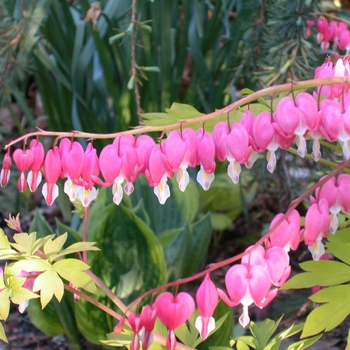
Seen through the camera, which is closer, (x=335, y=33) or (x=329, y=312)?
(x=329, y=312)

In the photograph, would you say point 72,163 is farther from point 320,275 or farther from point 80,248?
point 320,275

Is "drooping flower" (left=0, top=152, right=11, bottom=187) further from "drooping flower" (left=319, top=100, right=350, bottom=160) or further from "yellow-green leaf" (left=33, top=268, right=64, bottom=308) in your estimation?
"drooping flower" (left=319, top=100, right=350, bottom=160)

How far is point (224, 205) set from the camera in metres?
1.95

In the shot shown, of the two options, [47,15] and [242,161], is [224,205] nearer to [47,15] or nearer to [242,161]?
[47,15]

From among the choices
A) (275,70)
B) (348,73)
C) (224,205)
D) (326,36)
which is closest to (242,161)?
(348,73)

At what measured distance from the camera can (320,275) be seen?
0.64 m

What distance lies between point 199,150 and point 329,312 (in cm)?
26

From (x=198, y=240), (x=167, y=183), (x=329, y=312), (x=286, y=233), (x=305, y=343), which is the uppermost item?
(x=286, y=233)

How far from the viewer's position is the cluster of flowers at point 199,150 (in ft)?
1.85

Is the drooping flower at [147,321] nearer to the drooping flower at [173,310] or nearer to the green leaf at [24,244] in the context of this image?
the drooping flower at [173,310]

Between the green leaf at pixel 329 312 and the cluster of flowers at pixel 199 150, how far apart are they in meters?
0.17

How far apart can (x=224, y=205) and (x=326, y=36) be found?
0.93 m

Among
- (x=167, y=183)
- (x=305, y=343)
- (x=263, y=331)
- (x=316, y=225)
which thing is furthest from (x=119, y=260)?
(x=316, y=225)

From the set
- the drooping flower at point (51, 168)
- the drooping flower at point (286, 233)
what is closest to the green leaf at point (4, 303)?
the drooping flower at point (51, 168)
